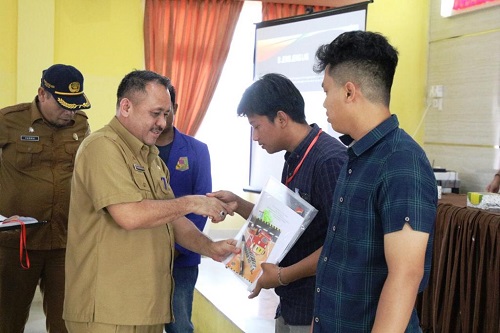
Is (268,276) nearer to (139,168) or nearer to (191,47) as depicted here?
(139,168)

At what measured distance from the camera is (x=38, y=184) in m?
2.86

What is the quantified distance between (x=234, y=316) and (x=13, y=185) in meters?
1.51

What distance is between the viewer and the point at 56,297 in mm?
2932

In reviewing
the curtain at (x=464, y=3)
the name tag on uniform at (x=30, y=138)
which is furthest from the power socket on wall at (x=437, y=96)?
the name tag on uniform at (x=30, y=138)

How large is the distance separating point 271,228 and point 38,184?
1.53 meters

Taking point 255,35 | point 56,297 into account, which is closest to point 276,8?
point 255,35

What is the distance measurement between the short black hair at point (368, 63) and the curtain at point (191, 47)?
444 centimetres

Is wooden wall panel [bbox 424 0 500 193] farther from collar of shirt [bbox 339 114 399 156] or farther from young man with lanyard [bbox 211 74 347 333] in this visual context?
collar of shirt [bbox 339 114 399 156]

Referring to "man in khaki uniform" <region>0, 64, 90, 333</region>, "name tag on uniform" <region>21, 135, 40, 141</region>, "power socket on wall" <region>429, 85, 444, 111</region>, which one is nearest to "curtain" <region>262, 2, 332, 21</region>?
"power socket on wall" <region>429, 85, 444, 111</region>

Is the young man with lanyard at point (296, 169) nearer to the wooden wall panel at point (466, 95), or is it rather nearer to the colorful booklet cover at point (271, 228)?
the colorful booklet cover at point (271, 228)

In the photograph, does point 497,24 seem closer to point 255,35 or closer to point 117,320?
point 255,35

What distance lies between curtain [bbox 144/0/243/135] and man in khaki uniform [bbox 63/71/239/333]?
3.71 meters

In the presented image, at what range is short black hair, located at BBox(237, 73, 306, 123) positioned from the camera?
74.6 inches

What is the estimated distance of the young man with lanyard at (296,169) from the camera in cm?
175
